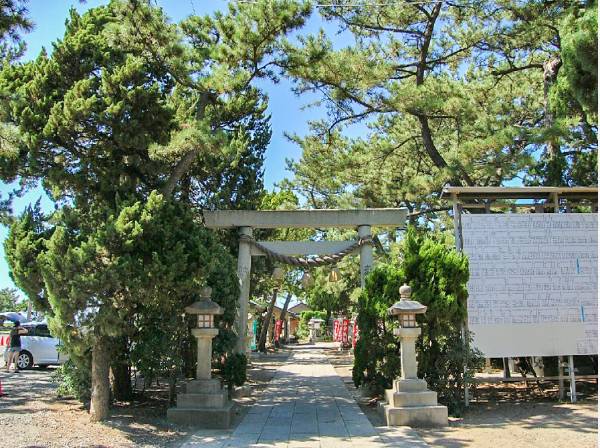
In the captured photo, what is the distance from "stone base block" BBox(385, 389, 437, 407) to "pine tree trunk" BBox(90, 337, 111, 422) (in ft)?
14.0

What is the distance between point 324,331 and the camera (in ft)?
150

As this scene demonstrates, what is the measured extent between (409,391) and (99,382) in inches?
181

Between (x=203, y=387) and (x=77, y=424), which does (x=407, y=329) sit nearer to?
(x=203, y=387)

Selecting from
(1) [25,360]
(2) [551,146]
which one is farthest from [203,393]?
(1) [25,360]

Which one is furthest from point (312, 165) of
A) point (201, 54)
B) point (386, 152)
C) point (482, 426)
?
point (482, 426)

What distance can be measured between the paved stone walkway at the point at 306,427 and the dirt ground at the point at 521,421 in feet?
1.23

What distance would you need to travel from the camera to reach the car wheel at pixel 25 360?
15.2 m

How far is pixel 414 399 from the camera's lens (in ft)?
25.2

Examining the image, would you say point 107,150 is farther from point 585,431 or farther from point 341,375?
point 341,375

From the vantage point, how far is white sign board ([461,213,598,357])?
8781 mm

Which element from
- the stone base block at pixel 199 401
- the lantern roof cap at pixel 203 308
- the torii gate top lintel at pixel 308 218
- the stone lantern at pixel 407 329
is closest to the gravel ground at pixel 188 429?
the stone base block at pixel 199 401

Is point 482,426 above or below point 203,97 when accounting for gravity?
below

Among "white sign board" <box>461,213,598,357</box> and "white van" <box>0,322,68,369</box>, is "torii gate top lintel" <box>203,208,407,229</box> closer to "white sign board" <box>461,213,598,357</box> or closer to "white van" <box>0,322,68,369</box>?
"white sign board" <box>461,213,598,357</box>

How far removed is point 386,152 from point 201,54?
650 centimetres
